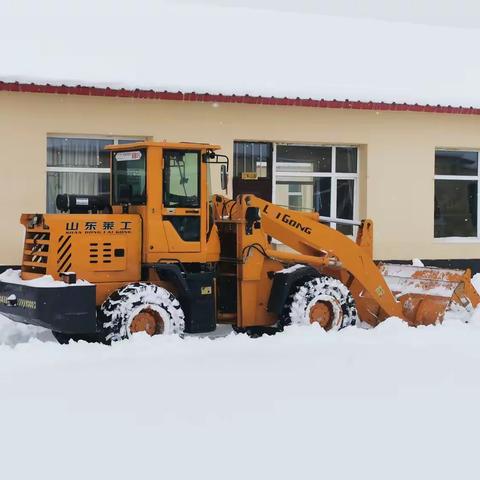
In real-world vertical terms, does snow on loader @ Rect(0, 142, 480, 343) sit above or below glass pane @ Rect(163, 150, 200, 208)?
below

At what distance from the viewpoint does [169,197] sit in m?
11.0

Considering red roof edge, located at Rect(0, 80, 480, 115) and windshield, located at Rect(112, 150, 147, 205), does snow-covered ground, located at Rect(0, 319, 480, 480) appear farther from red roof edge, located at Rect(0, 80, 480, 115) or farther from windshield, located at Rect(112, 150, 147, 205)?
red roof edge, located at Rect(0, 80, 480, 115)

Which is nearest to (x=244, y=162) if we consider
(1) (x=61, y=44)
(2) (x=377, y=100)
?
(2) (x=377, y=100)

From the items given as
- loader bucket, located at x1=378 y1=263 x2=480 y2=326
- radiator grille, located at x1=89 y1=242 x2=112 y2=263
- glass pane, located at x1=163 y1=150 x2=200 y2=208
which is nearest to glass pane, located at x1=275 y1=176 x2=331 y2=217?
loader bucket, located at x1=378 y1=263 x2=480 y2=326

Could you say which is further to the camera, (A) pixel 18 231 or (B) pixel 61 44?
(B) pixel 61 44

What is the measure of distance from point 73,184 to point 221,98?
285cm

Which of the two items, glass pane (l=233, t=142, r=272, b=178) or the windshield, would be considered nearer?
the windshield

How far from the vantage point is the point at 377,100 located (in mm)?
16328

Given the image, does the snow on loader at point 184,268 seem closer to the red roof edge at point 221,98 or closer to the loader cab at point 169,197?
the loader cab at point 169,197

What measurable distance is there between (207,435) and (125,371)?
2242mm

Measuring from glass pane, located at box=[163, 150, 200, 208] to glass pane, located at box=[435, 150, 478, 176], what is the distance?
7.90 meters

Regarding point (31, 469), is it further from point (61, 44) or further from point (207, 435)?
point (61, 44)

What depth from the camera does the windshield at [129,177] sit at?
11008 mm

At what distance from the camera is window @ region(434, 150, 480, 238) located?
17766 millimetres
